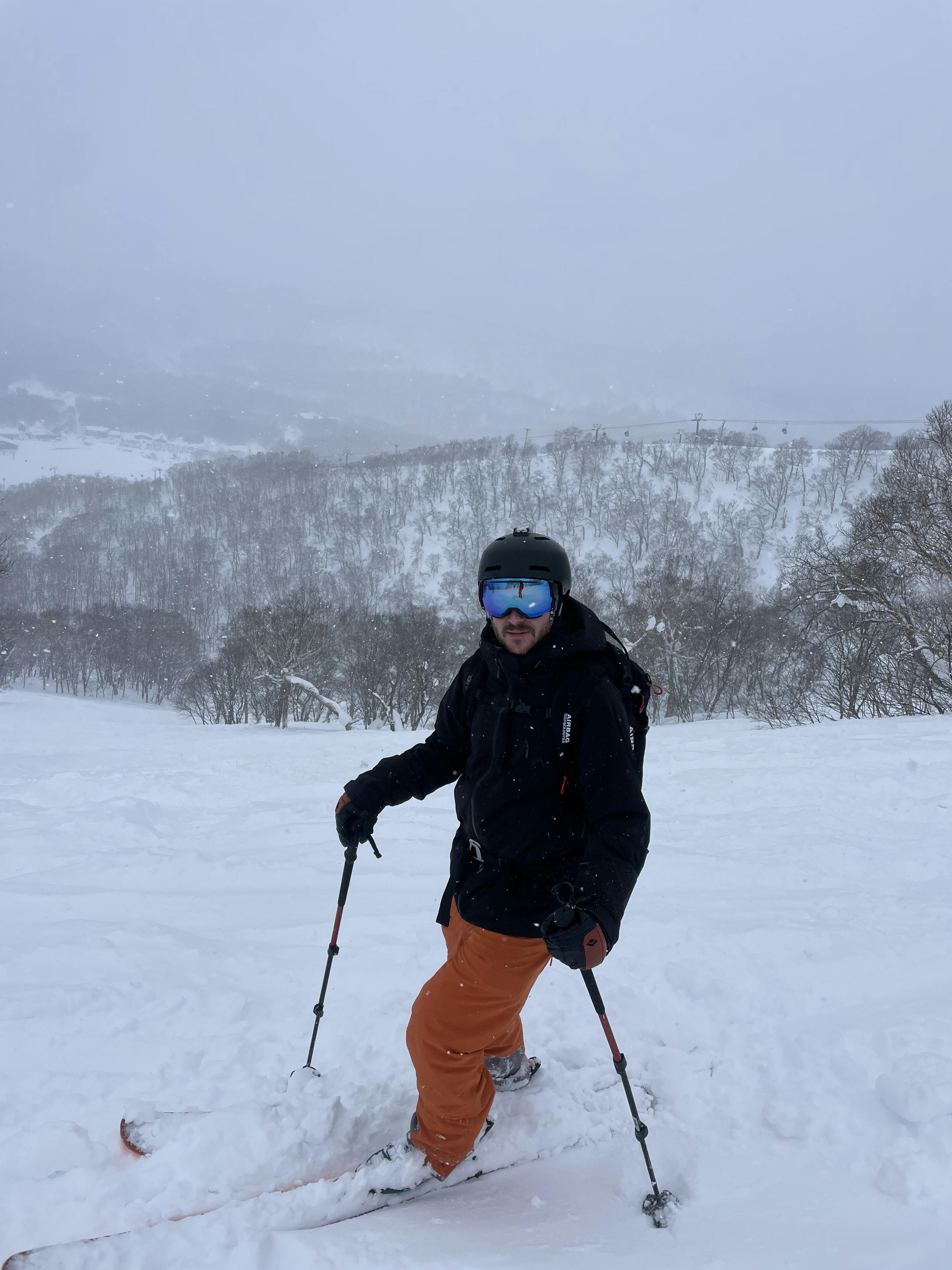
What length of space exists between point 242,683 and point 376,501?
303ft

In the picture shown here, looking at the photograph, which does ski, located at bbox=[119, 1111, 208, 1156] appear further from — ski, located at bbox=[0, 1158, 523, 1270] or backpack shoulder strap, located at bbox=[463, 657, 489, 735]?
backpack shoulder strap, located at bbox=[463, 657, 489, 735]

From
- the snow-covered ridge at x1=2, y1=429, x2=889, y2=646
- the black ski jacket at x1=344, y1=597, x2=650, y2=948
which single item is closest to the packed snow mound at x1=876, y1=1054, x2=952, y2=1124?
the black ski jacket at x1=344, y1=597, x2=650, y2=948

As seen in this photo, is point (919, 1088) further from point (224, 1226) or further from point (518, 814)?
point (224, 1226)

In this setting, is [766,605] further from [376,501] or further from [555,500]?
[376,501]

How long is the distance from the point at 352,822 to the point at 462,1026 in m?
0.97

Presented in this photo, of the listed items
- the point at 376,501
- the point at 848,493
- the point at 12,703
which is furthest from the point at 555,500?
the point at 12,703

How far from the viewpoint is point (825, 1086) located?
274cm

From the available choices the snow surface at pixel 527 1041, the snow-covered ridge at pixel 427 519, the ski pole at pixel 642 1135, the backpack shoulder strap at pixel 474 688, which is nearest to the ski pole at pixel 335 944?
the snow surface at pixel 527 1041

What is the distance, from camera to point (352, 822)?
293 centimetres

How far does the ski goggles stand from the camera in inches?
93.8

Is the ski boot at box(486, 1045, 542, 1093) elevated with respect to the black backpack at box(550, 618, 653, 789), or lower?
lower

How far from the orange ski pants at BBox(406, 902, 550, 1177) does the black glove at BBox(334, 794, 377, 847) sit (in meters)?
0.68

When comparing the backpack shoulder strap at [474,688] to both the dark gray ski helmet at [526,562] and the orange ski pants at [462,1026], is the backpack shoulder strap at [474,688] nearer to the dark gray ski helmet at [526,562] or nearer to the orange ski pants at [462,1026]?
the dark gray ski helmet at [526,562]

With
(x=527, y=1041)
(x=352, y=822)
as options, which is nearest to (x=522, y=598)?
(x=352, y=822)
